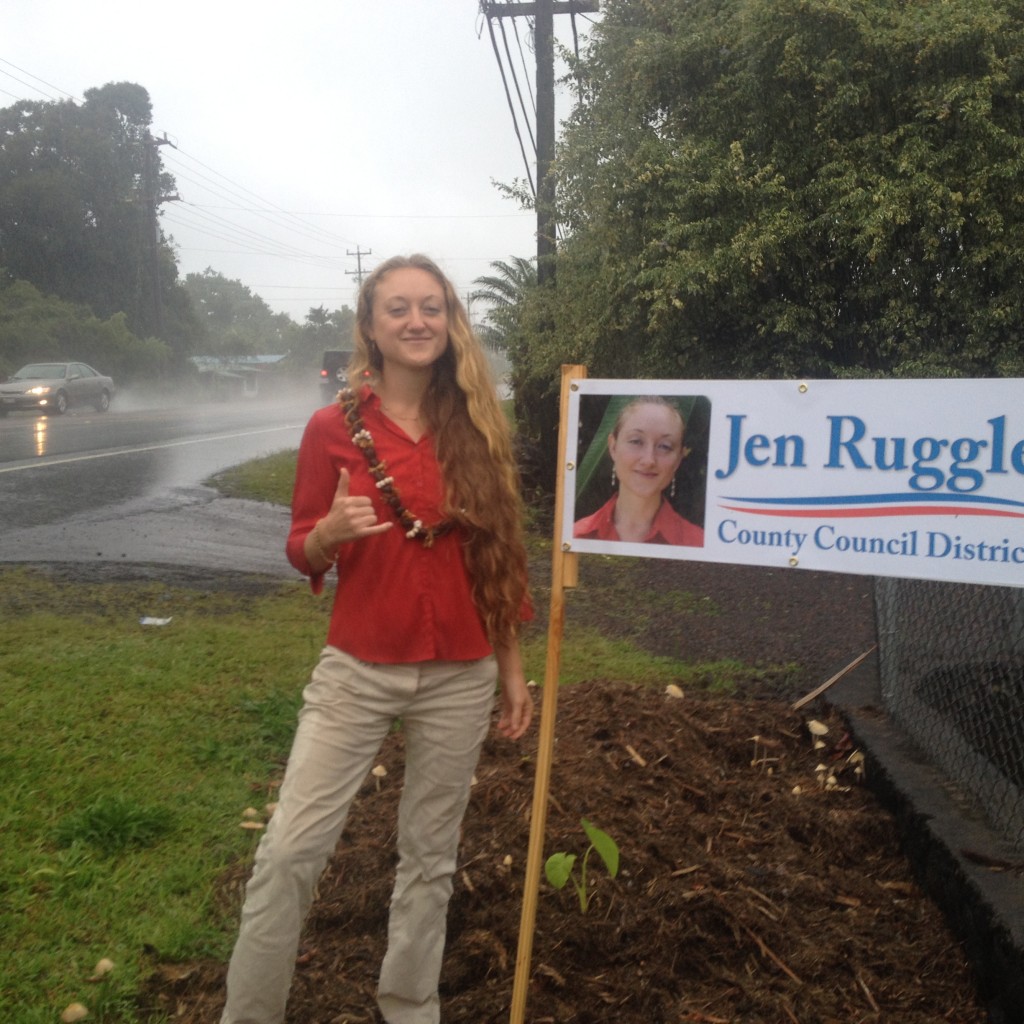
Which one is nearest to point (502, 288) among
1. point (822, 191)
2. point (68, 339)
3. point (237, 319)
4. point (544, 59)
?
point (544, 59)

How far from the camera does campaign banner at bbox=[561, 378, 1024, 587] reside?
7.87ft

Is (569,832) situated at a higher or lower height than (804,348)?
lower

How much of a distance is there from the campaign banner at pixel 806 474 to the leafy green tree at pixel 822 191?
15.5 feet

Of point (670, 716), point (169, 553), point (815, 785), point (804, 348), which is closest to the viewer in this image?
point (815, 785)

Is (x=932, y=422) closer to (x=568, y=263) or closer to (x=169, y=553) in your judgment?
(x=169, y=553)

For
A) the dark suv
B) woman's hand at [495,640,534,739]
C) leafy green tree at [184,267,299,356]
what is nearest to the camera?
woman's hand at [495,640,534,739]

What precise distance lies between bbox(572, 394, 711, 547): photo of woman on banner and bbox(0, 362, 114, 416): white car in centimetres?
2835

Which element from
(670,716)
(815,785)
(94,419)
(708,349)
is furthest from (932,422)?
(94,419)

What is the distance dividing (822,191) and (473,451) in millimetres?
5267

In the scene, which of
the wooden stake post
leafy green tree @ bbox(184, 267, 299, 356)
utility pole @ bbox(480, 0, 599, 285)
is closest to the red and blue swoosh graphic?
the wooden stake post

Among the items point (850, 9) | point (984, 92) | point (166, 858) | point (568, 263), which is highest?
point (850, 9)

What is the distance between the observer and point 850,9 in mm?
7098

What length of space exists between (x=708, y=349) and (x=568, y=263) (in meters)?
2.56

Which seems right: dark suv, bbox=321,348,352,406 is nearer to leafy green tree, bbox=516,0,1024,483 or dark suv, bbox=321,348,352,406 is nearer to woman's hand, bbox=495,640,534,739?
leafy green tree, bbox=516,0,1024,483
